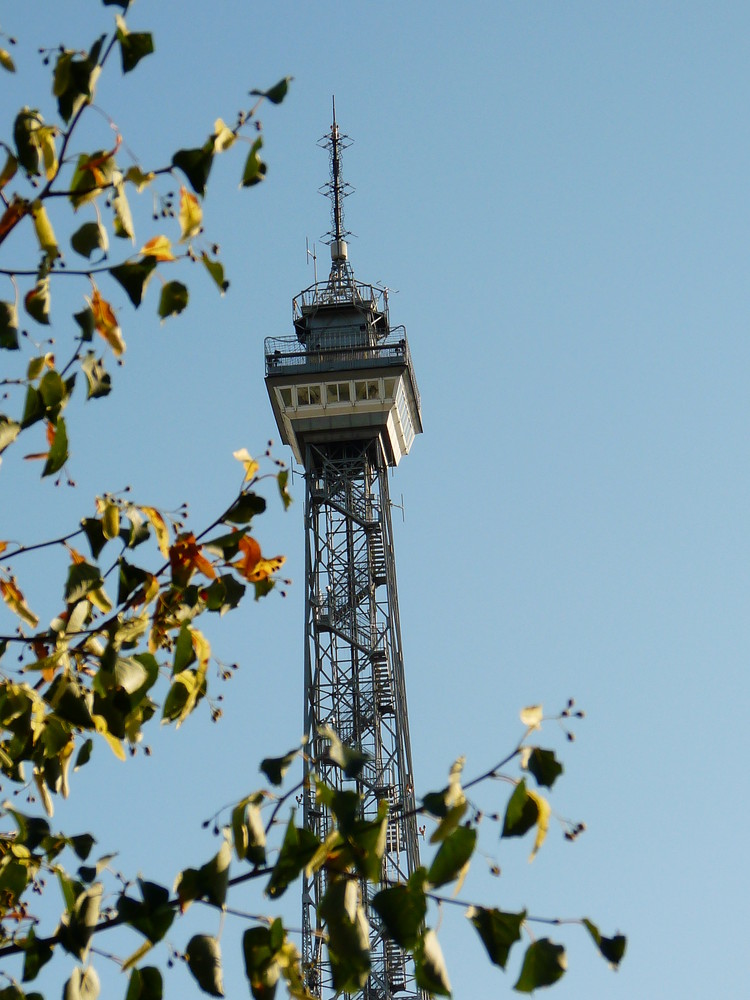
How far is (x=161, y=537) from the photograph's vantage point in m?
6.11

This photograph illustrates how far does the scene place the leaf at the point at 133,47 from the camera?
5035mm

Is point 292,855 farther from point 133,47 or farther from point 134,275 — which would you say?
point 133,47

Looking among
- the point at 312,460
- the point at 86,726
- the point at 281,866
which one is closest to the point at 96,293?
the point at 86,726

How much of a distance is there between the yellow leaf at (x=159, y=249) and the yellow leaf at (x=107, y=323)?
0.71 feet

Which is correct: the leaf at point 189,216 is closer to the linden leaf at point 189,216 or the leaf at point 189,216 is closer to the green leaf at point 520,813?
the linden leaf at point 189,216

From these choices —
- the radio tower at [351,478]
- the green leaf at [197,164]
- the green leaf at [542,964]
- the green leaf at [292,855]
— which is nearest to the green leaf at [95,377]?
the green leaf at [197,164]

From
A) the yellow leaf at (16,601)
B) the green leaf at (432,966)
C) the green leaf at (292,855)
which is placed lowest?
the green leaf at (432,966)

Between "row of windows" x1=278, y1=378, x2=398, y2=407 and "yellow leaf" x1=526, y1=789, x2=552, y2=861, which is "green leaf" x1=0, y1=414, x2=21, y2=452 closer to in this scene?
"yellow leaf" x1=526, y1=789, x2=552, y2=861

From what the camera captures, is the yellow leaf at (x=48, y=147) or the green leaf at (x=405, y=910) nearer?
the green leaf at (x=405, y=910)

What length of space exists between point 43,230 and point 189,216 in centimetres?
48

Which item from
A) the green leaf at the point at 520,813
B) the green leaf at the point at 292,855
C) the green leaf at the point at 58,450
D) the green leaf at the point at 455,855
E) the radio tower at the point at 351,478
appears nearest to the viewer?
the green leaf at the point at 455,855

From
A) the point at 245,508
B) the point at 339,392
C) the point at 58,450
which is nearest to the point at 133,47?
the point at 58,450

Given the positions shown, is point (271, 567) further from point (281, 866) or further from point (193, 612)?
point (281, 866)

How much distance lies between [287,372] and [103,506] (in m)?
53.9
